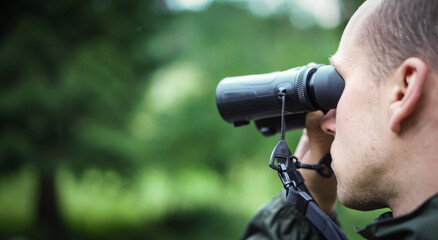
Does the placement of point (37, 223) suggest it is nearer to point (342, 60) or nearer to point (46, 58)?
point (46, 58)

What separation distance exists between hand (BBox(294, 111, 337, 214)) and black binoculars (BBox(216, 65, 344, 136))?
0.03 m

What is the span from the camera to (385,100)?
0.78 m

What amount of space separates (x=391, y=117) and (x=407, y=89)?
54mm

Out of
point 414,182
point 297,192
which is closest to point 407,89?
point 414,182

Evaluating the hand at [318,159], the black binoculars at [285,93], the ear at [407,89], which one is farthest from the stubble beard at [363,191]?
the hand at [318,159]

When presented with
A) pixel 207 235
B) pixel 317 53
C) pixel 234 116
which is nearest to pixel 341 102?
pixel 234 116

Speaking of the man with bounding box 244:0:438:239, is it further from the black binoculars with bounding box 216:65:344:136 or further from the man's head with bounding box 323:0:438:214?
the black binoculars with bounding box 216:65:344:136

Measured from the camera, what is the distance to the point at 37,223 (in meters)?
5.01

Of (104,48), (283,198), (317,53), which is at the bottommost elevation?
(283,198)

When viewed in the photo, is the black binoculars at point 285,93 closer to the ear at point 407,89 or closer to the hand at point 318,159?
the hand at point 318,159

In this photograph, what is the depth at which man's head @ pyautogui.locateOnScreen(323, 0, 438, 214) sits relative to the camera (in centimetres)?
73

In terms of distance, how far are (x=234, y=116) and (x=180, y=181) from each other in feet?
12.9

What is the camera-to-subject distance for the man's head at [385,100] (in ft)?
2.40

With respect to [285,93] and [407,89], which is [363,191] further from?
[285,93]
